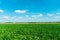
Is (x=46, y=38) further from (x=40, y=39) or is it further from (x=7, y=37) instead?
(x=7, y=37)

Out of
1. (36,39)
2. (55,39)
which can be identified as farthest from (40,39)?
(55,39)

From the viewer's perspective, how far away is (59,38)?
7742 millimetres

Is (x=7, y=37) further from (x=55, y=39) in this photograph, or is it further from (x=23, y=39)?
(x=55, y=39)

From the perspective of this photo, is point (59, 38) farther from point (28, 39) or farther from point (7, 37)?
point (7, 37)

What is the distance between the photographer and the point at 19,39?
673cm

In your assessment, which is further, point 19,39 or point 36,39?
point 36,39

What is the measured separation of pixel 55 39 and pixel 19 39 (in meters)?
1.97

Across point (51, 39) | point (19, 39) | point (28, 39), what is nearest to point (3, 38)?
point (19, 39)

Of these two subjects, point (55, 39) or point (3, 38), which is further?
point (55, 39)

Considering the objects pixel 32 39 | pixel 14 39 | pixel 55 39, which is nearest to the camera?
pixel 14 39

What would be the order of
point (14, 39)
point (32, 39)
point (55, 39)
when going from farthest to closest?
point (55, 39)
point (32, 39)
point (14, 39)

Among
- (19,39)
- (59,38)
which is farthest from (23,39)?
(59,38)

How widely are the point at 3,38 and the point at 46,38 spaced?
230cm

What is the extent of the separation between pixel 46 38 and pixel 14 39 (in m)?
1.90
